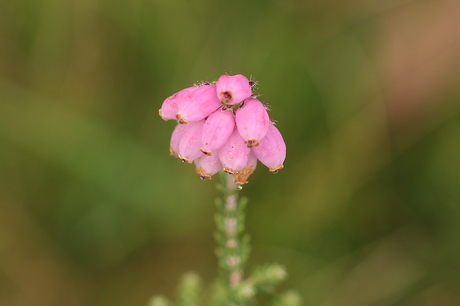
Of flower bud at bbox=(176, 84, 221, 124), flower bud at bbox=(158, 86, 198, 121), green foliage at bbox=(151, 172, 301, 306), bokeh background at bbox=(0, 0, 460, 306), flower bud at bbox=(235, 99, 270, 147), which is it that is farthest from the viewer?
bokeh background at bbox=(0, 0, 460, 306)

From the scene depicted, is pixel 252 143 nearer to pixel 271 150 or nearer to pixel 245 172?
pixel 271 150

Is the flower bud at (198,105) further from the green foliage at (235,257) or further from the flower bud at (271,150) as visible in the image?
the green foliage at (235,257)

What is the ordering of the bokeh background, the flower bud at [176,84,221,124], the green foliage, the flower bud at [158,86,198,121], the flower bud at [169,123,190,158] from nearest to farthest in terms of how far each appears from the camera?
the flower bud at [176,84,221,124]
the flower bud at [158,86,198,121]
the flower bud at [169,123,190,158]
the green foliage
the bokeh background

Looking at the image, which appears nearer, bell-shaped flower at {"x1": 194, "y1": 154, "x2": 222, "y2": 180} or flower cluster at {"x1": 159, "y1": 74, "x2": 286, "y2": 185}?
flower cluster at {"x1": 159, "y1": 74, "x2": 286, "y2": 185}

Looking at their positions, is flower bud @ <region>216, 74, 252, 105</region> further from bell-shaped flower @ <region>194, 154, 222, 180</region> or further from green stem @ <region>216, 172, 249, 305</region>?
green stem @ <region>216, 172, 249, 305</region>

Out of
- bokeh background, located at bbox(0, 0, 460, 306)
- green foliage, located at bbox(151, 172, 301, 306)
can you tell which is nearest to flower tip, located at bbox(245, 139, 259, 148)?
green foliage, located at bbox(151, 172, 301, 306)

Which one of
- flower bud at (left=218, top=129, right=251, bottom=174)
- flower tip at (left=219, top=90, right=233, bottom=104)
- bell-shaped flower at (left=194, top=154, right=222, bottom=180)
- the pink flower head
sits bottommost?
flower bud at (left=218, top=129, right=251, bottom=174)
